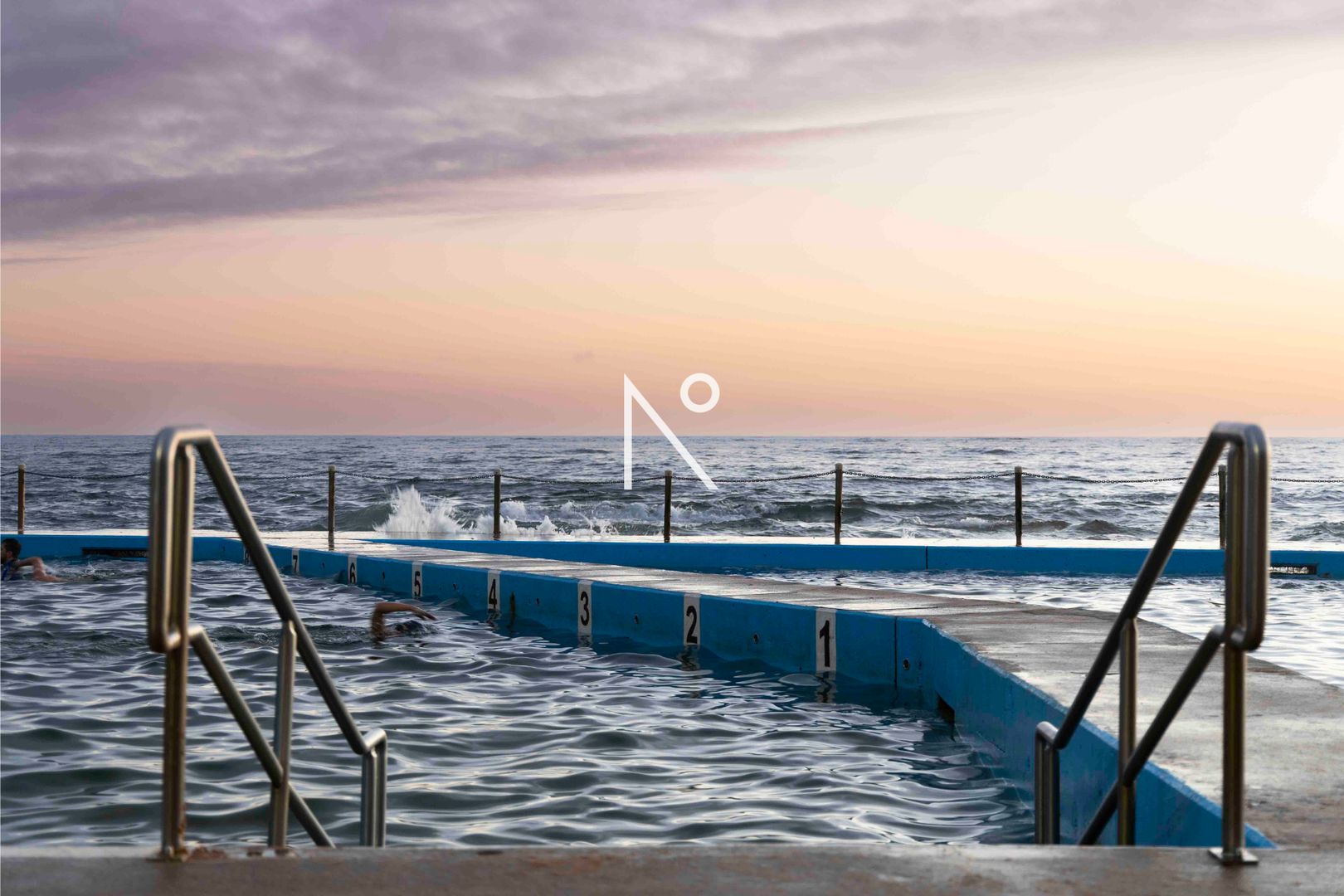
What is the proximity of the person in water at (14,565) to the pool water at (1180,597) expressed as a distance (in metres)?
7.56

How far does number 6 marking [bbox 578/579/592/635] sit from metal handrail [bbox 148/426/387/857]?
21.9 feet

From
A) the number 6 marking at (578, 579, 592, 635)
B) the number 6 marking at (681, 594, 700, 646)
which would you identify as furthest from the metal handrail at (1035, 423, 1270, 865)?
the number 6 marking at (578, 579, 592, 635)

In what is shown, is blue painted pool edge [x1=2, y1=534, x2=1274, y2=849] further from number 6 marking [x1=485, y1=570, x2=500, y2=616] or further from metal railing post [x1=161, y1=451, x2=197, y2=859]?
metal railing post [x1=161, y1=451, x2=197, y2=859]

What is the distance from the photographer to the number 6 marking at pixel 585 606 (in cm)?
1006

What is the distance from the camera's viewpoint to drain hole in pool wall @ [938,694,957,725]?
22.7 feet

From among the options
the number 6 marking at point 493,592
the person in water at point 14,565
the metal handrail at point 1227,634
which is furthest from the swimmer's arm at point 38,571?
the metal handrail at point 1227,634

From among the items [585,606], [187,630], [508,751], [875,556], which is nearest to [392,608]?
[585,606]

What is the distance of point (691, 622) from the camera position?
366 inches

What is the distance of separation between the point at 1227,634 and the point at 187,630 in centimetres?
218

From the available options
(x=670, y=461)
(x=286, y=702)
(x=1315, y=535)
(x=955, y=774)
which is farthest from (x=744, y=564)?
(x=670, y=461)

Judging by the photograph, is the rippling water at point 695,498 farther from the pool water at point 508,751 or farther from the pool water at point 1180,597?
the pool water at point 508,751

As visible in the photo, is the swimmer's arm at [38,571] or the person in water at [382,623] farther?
the swimmer's arm at [38,571]

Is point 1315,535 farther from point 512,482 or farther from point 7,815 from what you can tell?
point 7,815

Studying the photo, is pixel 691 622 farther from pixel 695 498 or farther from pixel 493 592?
pixel 695 498
